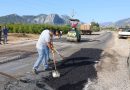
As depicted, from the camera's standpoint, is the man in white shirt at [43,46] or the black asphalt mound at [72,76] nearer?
the black asphalt mound at [72,76]

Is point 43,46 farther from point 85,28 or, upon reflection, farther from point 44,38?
point 85,28

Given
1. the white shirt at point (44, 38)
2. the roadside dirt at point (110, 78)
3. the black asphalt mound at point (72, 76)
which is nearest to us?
the black asphalt mound at point (72, 76)

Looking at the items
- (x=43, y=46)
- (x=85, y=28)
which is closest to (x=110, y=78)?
(x=43, y=46)

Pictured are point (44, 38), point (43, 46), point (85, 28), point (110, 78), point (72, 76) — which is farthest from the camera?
point (85, 28)

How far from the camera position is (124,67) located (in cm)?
Answer: 1775

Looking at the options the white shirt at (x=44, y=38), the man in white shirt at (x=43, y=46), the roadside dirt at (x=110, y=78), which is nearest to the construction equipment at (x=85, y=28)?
the roadside dirt at (x=110, y=78)

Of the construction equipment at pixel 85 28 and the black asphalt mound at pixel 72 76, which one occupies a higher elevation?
the black asphalt mound at pixel 72 76

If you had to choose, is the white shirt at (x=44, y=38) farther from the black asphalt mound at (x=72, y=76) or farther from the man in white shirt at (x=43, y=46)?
the black asphalt mound at (x=72, y=76)

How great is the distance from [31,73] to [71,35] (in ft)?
91.9

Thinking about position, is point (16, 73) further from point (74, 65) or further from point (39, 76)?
point (74, 65)

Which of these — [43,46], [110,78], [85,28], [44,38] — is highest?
[44,38]

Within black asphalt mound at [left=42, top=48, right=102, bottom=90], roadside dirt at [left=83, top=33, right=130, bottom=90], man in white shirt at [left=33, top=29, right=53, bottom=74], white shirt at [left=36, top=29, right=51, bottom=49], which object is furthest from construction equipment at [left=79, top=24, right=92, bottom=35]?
white shirt at [left=36, top=29, right=51, bottom=49]

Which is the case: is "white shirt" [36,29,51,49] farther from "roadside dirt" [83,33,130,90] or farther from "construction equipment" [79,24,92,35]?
"construction equipment" [79,24,92,35]

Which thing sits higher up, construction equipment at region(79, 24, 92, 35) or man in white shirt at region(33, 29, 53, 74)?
man in white shirt at region(33, 29, 53, 74)
